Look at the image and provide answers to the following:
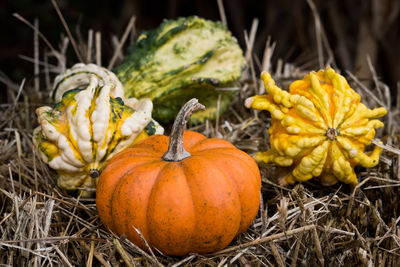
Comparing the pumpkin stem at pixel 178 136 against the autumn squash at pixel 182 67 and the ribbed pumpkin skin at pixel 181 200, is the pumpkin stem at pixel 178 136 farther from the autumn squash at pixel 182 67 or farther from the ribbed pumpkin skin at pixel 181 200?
the autumn squash at pixel 182 67

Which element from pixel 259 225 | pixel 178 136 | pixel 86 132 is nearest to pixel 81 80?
pixel 86 132

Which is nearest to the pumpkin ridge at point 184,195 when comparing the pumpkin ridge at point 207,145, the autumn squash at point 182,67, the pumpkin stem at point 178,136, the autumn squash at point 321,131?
the pumpkin stem at point 178,136

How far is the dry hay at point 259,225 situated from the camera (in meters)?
2.04

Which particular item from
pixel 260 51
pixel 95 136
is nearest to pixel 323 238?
pixel 95 136

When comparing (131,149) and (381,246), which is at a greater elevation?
(131,149)

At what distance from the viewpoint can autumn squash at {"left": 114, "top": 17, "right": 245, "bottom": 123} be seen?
9.93 ft

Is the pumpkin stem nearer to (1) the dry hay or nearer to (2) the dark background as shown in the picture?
(1) the dry hay

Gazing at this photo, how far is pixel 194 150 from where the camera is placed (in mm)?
2289

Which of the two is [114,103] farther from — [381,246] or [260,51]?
[260,51]

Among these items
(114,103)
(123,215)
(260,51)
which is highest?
(114,103)

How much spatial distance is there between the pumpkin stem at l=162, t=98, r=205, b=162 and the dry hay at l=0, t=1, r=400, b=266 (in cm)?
49

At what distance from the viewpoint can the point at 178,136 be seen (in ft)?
6.92

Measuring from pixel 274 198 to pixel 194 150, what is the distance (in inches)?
22.7

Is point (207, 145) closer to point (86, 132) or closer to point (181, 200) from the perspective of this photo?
point (181, 200)
